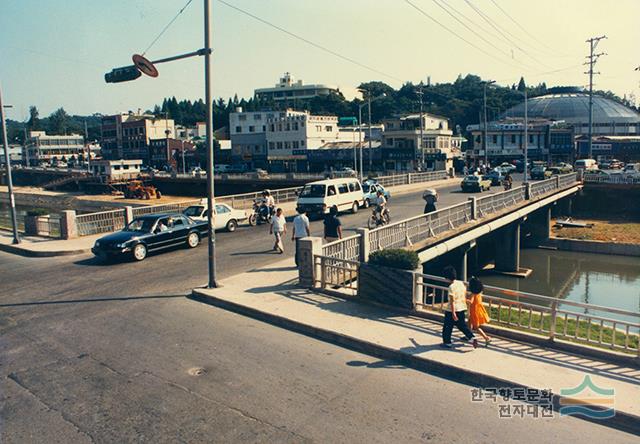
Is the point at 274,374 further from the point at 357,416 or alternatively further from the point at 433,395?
the point at 433,395

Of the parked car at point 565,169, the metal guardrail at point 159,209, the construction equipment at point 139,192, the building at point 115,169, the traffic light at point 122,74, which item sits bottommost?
the construction equipment at point 139,192

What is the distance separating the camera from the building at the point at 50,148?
576 feet

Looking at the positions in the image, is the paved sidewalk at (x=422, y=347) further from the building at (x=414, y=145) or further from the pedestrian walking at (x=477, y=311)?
the building at (x=414, y=145)

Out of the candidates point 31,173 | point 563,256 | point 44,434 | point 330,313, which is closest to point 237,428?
point 44,434

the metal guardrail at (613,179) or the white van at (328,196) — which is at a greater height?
the white van at (328,196)

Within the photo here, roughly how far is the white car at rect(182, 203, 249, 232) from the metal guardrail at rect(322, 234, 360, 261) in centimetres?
1005

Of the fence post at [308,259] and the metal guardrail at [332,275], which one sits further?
the fence post at [308,259]

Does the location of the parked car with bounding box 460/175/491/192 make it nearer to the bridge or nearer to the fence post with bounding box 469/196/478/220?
the bridge

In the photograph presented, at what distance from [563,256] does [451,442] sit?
37582mm

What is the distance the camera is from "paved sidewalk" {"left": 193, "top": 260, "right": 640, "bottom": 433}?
907 cm

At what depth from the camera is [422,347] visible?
34.7 feet

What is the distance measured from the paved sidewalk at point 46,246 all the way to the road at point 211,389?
844cm

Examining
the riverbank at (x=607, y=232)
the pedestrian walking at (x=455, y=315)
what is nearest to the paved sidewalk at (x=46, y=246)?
the pedestrian walking at (x=455, y=315)

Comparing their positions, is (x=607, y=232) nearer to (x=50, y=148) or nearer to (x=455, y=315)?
(x=455, y=315)
